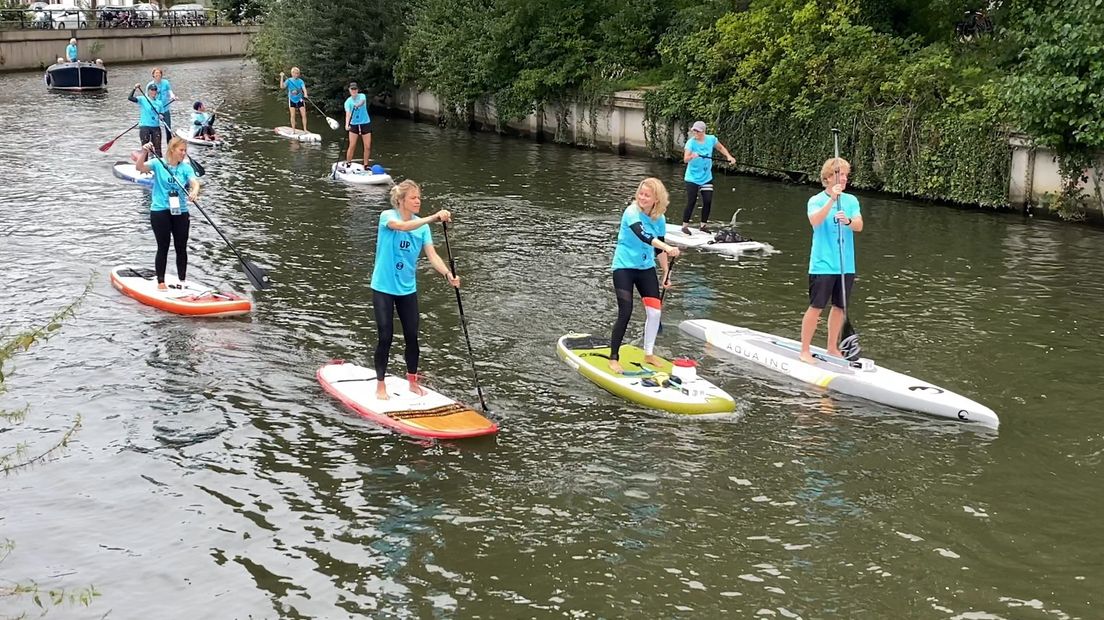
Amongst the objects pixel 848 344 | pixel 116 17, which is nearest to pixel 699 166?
pixel 848 344

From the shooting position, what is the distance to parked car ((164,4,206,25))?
236 feet

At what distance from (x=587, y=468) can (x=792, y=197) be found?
16.6m

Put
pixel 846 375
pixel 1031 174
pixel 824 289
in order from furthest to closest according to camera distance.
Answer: pixel 1031 174
pixel 824 289
pixel 846 375

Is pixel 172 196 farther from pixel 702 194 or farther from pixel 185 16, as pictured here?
pixel 185 16

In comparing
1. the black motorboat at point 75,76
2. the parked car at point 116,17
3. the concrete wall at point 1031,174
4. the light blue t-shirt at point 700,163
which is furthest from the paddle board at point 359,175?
the parked car at point 116,17

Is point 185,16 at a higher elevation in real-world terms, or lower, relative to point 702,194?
higher

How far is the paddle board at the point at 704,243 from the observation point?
19.6 m

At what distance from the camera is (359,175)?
26500mm

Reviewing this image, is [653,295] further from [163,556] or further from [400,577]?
[163,556]

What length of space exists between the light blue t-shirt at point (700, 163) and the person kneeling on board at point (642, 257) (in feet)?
26.1

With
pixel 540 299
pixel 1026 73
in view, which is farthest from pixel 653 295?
pixel 1026 73

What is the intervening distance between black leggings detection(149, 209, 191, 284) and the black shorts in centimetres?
807

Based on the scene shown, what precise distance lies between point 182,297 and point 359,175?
37.3ft

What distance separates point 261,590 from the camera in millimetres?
8344
